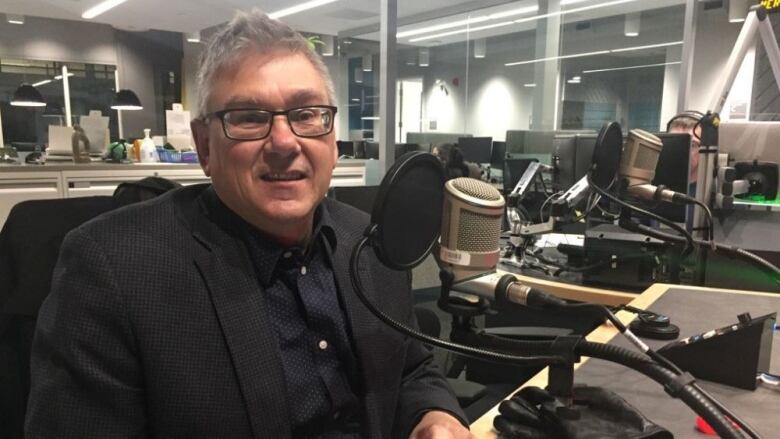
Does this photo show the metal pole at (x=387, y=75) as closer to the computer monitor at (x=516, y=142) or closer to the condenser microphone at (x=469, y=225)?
the condenser microphone at (x=469, y=225)

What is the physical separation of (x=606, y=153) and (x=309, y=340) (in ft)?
2.76

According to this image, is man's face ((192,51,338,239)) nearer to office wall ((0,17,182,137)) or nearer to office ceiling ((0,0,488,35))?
office ceiling ((0,0,488,35))

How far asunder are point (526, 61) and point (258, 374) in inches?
293

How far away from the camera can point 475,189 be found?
76 cm

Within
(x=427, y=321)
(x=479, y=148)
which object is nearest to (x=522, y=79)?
(x=479, y=148)

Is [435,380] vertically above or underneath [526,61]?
underneath

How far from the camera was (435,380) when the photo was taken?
4.02 ft

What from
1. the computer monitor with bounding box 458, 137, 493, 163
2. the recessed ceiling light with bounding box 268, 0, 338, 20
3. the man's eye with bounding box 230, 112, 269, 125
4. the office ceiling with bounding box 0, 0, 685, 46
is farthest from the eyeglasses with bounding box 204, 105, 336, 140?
the recessed ceiling light with bounding box 268, 0, 338, 20

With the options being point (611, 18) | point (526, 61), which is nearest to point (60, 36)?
point (526, 61)

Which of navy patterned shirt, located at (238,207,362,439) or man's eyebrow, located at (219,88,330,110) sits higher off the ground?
man's eyebrow, located at (219,88,330,110)

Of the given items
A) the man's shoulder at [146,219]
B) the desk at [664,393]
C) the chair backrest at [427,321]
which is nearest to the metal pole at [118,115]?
the chair backrest at [427,321]

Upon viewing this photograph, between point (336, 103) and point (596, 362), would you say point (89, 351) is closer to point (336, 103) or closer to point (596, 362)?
point (336, 103)

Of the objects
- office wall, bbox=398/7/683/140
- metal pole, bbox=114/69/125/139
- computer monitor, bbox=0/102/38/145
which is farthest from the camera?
metal pole, bbox=114/69/125/139

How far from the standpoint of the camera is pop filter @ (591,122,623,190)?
4.42 ft
